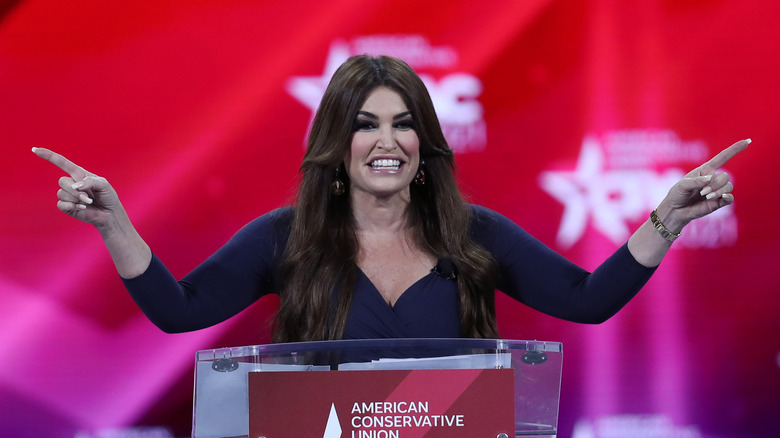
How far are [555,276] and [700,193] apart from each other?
0.51 metres

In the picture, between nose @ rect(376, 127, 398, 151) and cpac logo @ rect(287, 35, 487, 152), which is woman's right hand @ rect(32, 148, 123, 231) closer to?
nose @ rect(376, 127, 398, 151)

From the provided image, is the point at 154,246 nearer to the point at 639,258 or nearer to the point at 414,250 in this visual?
the point at 414,250

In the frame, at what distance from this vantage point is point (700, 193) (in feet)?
5.13

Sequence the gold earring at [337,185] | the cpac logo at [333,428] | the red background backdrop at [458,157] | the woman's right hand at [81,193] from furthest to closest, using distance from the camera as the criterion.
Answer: the red background backdrop at [458,157]
the gold earring at [337,185]
the woman's right hand at [81,193]
the cpac logo at [333,428]

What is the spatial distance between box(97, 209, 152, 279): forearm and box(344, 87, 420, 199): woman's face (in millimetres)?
563

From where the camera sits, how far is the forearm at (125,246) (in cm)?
164

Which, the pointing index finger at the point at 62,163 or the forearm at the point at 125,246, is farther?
the forearm at the point at 125,246

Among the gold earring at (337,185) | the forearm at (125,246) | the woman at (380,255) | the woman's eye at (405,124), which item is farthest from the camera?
the gold earring at (337,185)

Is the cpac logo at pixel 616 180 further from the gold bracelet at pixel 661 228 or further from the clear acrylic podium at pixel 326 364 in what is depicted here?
the clear acrylic podium at pixel 326 364

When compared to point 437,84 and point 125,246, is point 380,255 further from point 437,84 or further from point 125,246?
point 437,84

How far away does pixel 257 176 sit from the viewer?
282cm

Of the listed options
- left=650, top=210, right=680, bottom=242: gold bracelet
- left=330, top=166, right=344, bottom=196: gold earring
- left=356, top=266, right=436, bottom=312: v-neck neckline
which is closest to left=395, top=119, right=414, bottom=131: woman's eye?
left=330, top=166, right=344, bottom=196: gold earring

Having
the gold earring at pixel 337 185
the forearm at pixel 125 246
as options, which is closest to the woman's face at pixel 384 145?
the gold earring at pixel 337 185

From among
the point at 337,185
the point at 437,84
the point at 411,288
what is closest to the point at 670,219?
the point at 411,288
